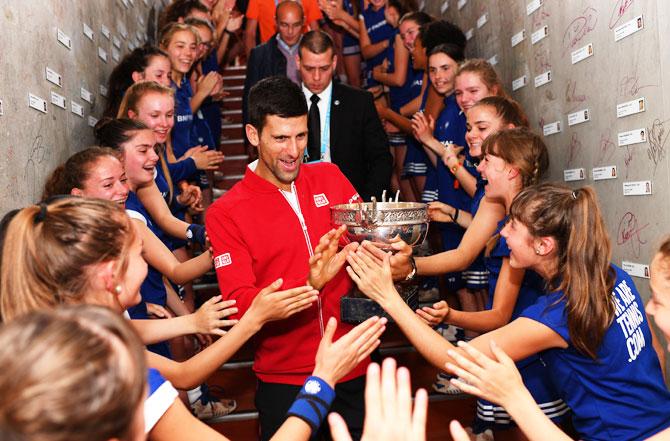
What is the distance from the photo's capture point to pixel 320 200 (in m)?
2.61

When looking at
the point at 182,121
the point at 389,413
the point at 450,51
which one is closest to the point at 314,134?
the point at 182,121

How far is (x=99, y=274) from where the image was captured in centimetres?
164

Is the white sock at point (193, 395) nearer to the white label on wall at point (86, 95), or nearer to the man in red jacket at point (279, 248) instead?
the man in red jacket at point (279, 248)

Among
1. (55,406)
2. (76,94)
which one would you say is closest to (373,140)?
(76,94)

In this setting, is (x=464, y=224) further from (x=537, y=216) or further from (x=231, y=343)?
(x=231, y=343)

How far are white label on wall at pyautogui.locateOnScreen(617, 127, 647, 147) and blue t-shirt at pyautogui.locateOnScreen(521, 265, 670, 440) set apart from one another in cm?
137

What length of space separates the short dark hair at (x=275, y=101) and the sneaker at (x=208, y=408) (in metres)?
1.68

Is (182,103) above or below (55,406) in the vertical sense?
above

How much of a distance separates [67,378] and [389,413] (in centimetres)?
68

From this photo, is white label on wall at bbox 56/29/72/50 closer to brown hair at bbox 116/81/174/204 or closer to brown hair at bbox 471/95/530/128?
brown hair at bbox 116/81/174/204

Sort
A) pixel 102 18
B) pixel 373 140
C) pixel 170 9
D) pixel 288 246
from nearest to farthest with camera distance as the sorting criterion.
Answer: pixel 288 246, pixel 373 140, pixel 102 18, pixel 170 9

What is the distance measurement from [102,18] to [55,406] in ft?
15.0

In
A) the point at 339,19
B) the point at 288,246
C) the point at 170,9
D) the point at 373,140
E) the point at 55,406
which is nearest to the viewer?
the point at 55,406

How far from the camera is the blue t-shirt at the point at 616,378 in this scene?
208cm
